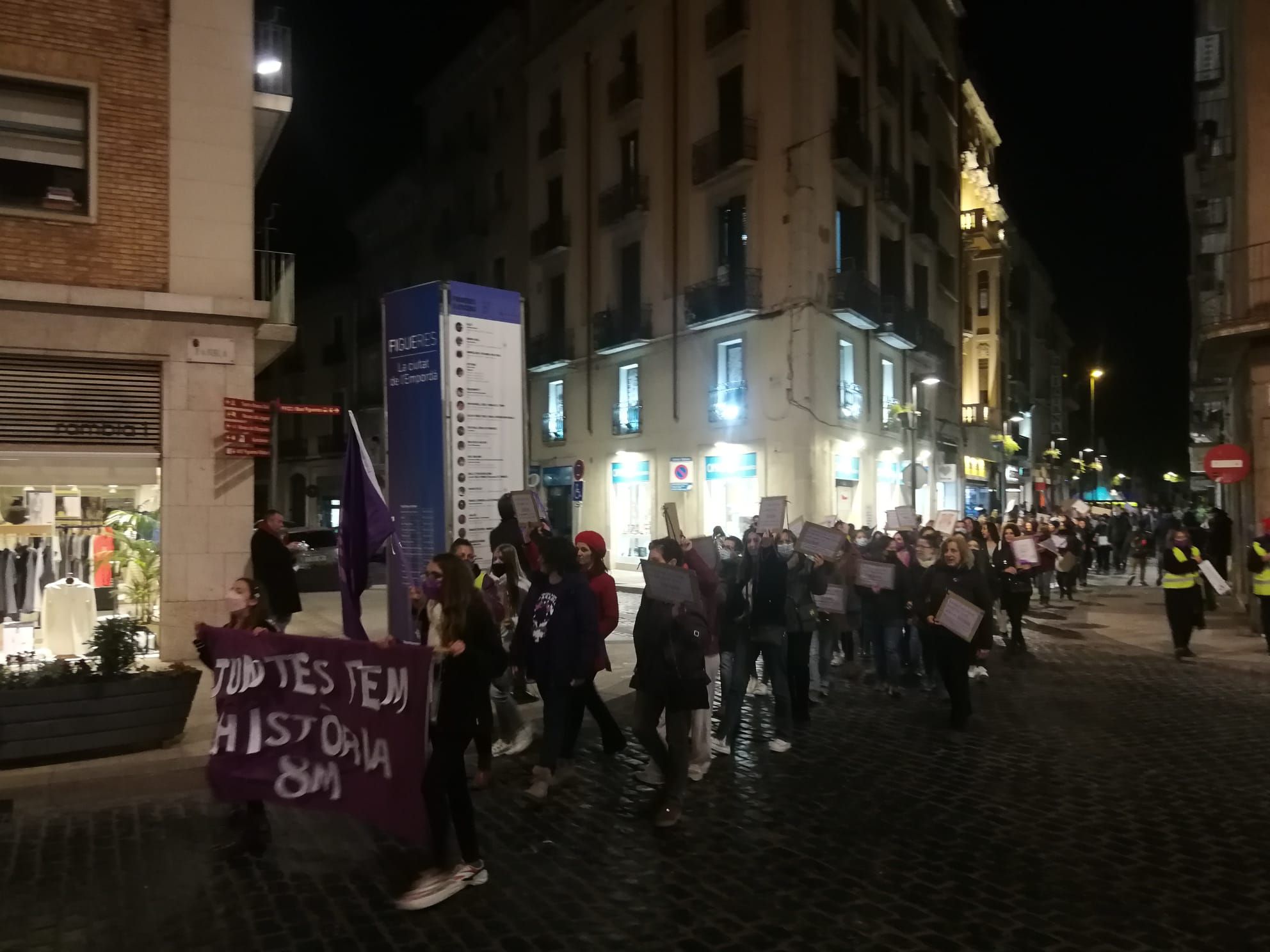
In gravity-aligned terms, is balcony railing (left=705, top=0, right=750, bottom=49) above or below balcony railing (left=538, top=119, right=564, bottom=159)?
above

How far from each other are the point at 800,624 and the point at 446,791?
449cm

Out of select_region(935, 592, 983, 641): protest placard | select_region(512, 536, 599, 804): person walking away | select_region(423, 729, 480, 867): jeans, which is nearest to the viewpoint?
select_region(423, 729, 480, 867): jeans

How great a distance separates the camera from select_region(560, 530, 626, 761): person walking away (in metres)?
6.98

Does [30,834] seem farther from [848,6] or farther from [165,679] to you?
[848,6]

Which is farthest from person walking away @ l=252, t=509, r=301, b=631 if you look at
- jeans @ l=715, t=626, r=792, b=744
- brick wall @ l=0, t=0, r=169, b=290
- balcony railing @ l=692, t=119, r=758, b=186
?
balcony railing @ l=692, t=119, r=758, b=186

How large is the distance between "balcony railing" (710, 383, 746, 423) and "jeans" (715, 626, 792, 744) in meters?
17.2

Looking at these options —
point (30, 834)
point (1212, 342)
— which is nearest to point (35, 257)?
point (30, 834)

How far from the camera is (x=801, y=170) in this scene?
24297mm

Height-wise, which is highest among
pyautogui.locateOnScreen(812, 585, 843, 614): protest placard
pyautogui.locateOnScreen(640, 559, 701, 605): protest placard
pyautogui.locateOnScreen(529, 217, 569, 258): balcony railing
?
pyautogui.locateOnScreen(529, 217, 569, 258): balcony railing

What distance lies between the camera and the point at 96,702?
6980mm

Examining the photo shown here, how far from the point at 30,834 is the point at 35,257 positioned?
736 centimetres

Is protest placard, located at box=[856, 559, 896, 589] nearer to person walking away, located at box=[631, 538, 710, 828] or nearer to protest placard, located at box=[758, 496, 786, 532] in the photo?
protest placard, located at box=[758, 496, 786, 532]

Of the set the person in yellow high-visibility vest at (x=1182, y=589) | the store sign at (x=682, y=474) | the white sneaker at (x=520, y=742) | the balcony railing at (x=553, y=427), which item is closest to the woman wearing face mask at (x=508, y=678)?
the white sneaker at (x=520, y=742)

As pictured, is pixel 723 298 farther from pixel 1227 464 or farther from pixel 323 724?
pixel 323 724
